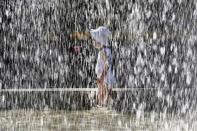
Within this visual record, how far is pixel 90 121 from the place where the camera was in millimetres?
8141

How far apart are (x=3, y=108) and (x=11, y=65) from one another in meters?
2.05

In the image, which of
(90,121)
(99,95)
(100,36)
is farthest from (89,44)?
(90,121)

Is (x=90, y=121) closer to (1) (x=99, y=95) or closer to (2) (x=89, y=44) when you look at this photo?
(1) (x=99, y=95)

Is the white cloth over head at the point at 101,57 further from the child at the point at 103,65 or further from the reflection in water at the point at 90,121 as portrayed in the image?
the reflection in water at the point at 90,121

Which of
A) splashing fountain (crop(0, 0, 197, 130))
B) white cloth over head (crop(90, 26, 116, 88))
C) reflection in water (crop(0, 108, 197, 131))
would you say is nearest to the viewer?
reflection in water (crop(0, 108, 197, 131))

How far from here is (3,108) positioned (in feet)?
32.1

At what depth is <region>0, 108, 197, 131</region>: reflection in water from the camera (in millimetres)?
7457

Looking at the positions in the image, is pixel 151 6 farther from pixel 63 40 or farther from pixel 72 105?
pixel 72 105

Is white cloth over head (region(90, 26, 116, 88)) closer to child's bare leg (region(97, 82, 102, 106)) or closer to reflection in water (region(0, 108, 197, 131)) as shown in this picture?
child's bare leg (region(97, 82, 102, 106))

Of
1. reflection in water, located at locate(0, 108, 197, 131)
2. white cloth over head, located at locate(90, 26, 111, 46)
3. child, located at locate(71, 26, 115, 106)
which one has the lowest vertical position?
reflection in water, located at locate(0, 108, 197, 131)

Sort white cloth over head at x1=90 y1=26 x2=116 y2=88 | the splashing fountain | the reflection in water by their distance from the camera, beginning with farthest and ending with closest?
the splashing fountain → white cloth over head at x1=90 y1=26 x2=116 y2=88 → the reflection in water

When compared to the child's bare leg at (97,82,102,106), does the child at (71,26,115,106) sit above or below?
above

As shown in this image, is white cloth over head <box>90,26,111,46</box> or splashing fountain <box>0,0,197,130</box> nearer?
white cloth over head <box>90,26,111,46</box>

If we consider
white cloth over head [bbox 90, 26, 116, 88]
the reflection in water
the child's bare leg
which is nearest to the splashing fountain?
the child's bare leg
